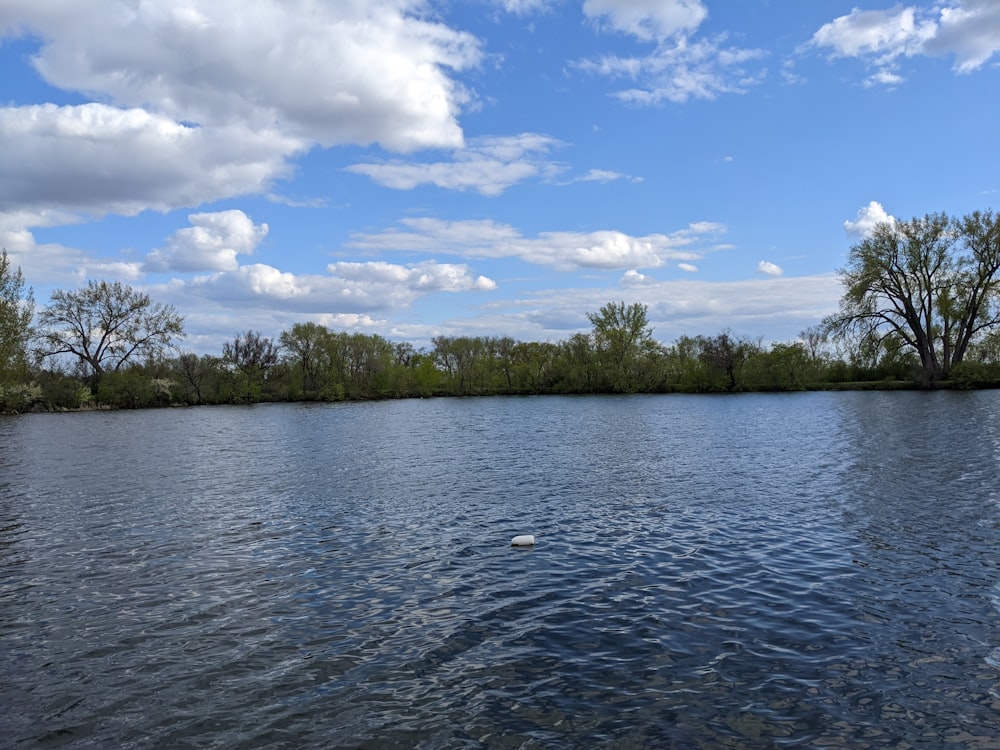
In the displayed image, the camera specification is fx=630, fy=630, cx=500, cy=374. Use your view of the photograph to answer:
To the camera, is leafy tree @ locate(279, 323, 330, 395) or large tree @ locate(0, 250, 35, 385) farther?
leafy tree @ locate(279, 323, 330, 395)

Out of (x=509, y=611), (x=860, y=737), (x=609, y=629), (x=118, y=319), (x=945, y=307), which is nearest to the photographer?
(x=860, y=737)

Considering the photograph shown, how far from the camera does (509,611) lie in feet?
35.5

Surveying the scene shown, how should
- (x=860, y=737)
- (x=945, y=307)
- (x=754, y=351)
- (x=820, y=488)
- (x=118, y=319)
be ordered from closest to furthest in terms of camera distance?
(x=860, y=737), (x=820, y=488), (x=945, y=307), (x=118, y=319), (x=754, y=351)

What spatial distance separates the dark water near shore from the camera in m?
7.34

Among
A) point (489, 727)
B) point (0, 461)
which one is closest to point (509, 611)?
point (489, 727)

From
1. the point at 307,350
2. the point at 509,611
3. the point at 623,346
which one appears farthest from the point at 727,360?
the point at 509,611

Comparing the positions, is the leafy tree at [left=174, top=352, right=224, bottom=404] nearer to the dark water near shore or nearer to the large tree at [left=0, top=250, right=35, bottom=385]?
the large tree at [left=0, top=250, right=35, bottom=385]

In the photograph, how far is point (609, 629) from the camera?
32.7 ft

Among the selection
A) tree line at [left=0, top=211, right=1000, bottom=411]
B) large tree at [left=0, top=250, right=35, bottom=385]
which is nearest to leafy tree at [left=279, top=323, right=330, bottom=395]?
tree line at [left=0, top=211, right=1000, bottom=411]

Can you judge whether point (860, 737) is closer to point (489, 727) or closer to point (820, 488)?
point (489, 727)

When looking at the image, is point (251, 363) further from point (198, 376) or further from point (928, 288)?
point (928, 288)

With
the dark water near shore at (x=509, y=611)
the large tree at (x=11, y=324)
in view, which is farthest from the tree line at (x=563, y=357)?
the dark water near shore at (x=509, y=611)

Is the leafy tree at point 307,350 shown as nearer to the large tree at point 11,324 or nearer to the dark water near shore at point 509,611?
the large tree at point 11,324

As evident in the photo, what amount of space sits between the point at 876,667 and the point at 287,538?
12.9 metres
